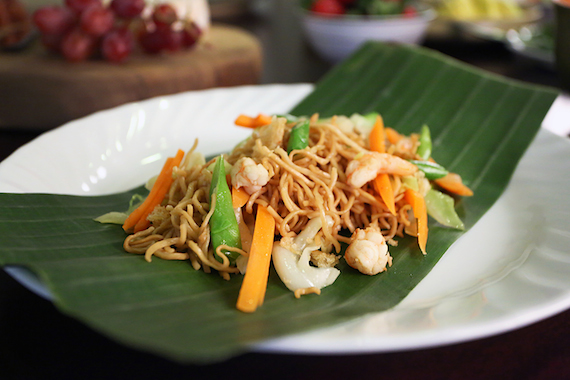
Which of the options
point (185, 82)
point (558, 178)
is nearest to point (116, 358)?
point (558, 178)

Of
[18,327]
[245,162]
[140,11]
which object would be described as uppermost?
[140,11]

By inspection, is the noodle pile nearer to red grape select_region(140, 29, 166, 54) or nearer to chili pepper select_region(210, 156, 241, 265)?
chili pepper select_region(210, 156, 241, 265)

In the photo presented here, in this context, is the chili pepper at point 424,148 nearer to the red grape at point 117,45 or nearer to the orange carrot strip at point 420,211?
the orange carrot strip at point 420,211

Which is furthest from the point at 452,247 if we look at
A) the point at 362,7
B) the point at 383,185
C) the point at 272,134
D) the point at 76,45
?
the point at 76,45

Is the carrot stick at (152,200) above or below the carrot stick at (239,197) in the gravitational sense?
below

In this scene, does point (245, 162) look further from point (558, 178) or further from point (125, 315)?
point (558, 178)

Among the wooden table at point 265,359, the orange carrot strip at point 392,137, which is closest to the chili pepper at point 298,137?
the orange carrot strip at point 392,137

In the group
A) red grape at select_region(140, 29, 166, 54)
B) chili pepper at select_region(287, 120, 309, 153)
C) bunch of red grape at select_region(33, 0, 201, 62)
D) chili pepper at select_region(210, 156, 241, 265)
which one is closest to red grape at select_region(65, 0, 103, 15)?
bunch of red grape at select_region(33, 0, 201, 62)
